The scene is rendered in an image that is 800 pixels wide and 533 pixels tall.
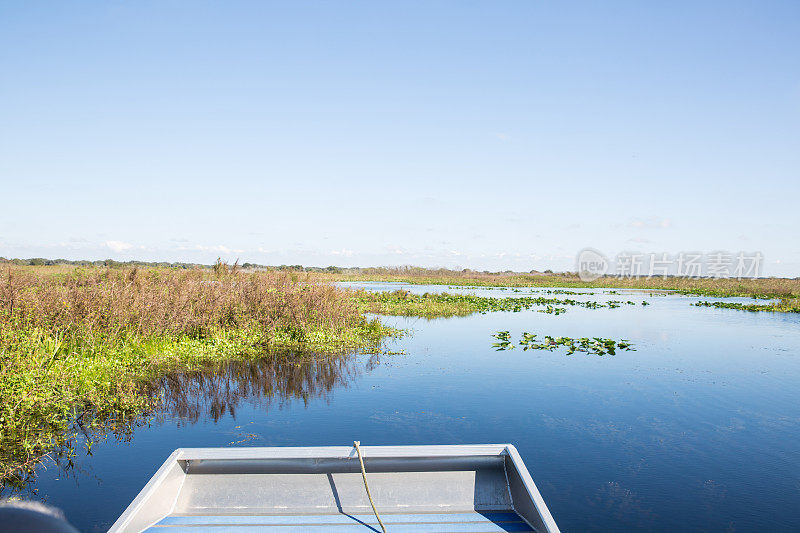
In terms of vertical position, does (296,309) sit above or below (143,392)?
above

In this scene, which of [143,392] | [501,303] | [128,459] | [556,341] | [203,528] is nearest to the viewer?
[203,528]

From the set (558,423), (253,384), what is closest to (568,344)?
(558,423)

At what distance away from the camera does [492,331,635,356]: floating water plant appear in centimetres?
1571

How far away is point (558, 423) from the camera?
8547 mm

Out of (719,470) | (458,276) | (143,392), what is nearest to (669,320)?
(719,470)

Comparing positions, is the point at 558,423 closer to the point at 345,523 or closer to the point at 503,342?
the point at 345,523

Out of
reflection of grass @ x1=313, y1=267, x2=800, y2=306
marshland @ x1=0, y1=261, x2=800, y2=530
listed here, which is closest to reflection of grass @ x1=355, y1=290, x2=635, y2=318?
marshland @ x1=0, y1=261, x2=800, y2=530

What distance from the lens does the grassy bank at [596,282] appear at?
161 ft

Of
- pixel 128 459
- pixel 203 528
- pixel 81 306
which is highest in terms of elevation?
pixel 81 306

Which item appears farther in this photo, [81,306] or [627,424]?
[81,306]

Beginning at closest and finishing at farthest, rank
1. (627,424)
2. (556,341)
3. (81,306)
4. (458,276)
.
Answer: (627,424) → (81,306) → (556,341) → (458,276)

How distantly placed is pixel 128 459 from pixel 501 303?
87.5ft

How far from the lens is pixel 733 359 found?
14.9 m

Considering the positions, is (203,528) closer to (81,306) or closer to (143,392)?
(143,392)
